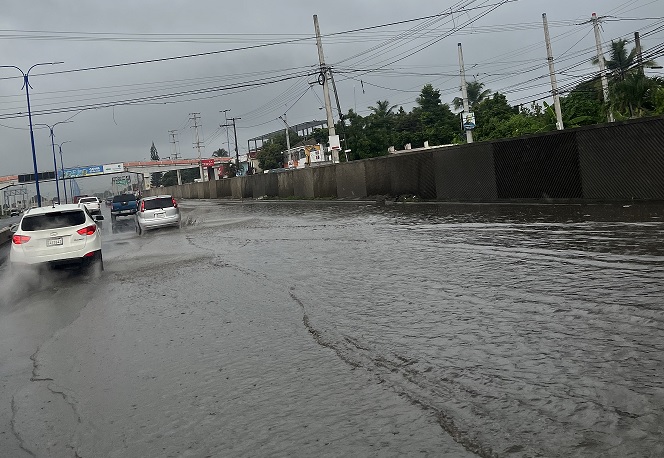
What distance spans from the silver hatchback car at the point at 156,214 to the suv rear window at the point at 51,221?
38.6 feet

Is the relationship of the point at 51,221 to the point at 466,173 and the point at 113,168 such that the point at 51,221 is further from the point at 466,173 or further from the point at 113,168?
the point at 113,168

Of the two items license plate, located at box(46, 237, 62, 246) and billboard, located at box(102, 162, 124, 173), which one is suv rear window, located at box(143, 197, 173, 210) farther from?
billboard, located at box(102, 162, 124, 173)

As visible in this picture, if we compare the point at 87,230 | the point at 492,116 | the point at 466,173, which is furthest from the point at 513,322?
the point at 492,116

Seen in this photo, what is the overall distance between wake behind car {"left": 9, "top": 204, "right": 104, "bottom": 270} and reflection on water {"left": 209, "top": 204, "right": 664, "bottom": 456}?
3.27 m

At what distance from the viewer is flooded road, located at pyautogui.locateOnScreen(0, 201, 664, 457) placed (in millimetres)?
4742

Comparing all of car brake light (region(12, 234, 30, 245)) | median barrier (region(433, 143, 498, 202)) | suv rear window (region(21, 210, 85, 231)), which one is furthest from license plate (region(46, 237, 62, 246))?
median barrier (region(433, 143, 498, 202))

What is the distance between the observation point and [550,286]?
927 cm

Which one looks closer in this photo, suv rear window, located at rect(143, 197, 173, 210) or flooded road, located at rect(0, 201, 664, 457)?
flooded road, located at rect(0, 201, 664, 457)

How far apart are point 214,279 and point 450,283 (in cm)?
493

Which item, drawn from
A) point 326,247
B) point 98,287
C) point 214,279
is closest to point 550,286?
point 214,279

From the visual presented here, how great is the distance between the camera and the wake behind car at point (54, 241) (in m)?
15.2

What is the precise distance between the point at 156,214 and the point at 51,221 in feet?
40.3

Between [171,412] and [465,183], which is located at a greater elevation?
[465,183]

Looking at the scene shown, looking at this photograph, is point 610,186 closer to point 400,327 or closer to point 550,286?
point 550,286
